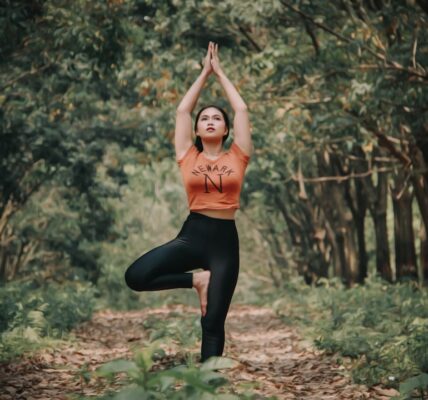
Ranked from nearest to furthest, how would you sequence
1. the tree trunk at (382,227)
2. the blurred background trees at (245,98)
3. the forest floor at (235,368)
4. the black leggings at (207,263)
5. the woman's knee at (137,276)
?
the woman's knee at (137,276)
the black leggings at (207,263)
the forest floor at (235,368)
the blurred background trees at (245,98)
the tree trunk at (382,227)

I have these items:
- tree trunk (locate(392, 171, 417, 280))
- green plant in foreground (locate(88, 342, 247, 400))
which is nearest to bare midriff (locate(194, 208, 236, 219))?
green plant in foreground (locate(88, 342, 247, 400))

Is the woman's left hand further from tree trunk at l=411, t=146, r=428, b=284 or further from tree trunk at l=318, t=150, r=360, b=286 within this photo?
tree trunk at l=318, t=150, r=360, b=286

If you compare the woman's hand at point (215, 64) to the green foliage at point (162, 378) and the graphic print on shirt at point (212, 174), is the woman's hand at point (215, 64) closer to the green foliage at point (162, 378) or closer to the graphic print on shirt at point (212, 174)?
the graphic print on shirt at point (212, 174)

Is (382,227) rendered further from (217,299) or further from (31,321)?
(217,299)

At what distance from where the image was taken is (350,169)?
24125mm

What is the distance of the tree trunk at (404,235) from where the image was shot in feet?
69.4

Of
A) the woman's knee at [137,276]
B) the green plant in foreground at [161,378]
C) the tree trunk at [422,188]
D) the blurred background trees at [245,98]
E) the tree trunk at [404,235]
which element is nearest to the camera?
the green plant in foreground at [161,378]

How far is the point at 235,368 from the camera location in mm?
9266

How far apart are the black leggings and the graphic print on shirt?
246 mm

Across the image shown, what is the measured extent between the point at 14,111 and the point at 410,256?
33.2ft

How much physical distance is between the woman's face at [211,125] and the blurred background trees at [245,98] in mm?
5025

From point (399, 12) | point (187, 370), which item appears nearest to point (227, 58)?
point (399, 12)

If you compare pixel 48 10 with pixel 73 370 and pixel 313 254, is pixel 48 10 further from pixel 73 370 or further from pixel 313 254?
pixel 313 254

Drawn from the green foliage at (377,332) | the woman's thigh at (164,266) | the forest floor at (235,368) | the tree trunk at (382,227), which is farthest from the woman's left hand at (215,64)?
the tree trunk at (382,227)
